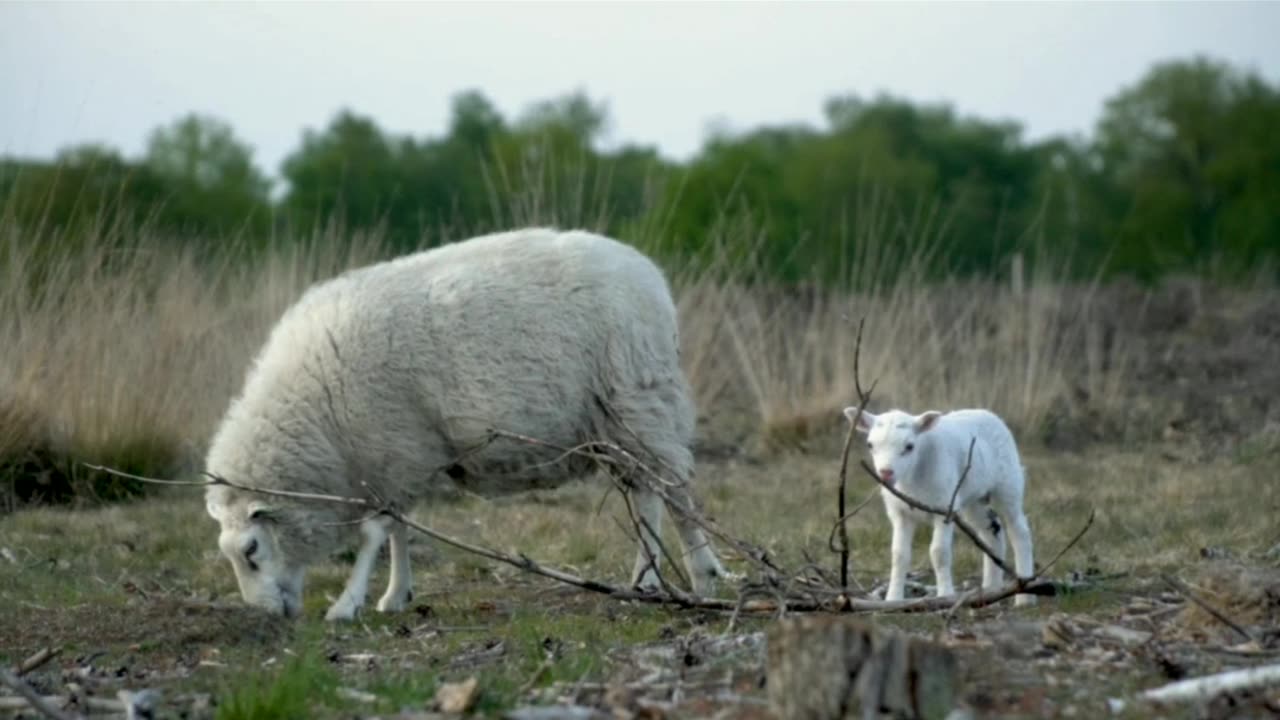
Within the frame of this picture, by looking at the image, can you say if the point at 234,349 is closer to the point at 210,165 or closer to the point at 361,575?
the point at 361,575

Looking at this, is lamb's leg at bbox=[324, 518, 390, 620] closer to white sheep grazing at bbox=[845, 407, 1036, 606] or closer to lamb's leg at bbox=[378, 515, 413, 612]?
lamb's leg at bbox=[378, 515, 413, 612]

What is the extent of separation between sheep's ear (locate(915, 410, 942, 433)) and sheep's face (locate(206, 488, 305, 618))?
314 cm

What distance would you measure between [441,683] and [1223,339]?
1683 centimetres

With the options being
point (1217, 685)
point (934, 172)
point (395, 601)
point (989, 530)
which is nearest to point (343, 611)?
point (395, 601)

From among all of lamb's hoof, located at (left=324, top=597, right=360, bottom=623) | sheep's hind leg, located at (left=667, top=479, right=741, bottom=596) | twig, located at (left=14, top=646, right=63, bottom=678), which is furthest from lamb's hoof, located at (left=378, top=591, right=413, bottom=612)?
twig, located at (left=14, top=646, right=63, bottom=678)

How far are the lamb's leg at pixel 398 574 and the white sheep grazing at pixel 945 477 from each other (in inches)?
95.6

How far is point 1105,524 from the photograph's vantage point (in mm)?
9938

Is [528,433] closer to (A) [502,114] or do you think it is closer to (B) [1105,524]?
(B) [1105,524]

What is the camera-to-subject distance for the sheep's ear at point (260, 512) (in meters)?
8.43

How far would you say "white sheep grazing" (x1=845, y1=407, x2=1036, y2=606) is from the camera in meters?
6.99

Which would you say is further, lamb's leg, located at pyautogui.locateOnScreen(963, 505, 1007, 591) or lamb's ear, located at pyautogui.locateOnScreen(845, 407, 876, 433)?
lamb's leg, located at pyautogui.locateOnScreen(963, 505, 1007, 591)

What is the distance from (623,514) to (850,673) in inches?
255

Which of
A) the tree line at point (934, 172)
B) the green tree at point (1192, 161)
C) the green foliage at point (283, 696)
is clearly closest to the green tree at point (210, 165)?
the tree line at point (934, 172)

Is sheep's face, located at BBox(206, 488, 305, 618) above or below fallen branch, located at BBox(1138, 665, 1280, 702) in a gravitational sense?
below
